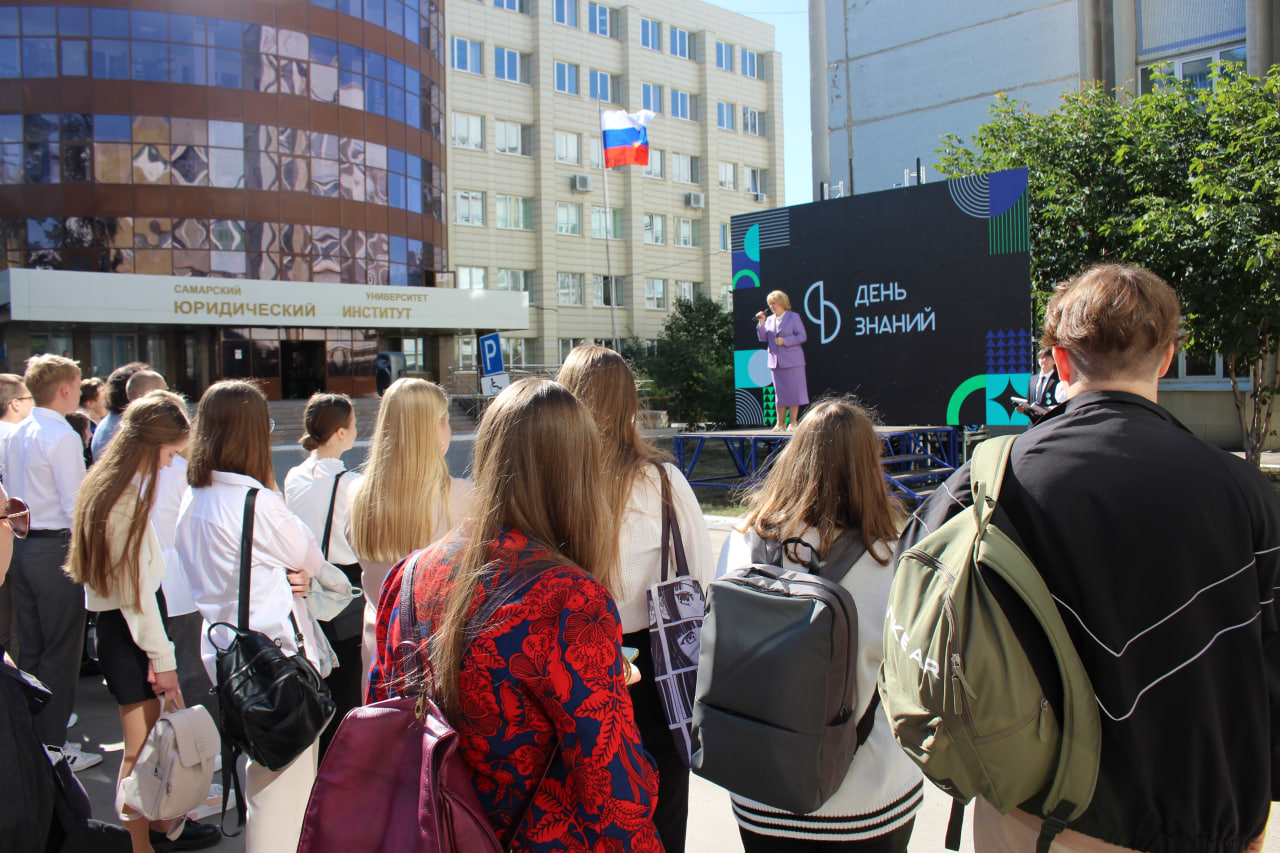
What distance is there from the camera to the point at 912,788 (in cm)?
227

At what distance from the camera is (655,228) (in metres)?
43.0

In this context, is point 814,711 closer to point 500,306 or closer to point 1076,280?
point 1076,280

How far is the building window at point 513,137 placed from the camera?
38.6 meters

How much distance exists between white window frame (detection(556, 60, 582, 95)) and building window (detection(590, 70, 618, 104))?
0.88 meters

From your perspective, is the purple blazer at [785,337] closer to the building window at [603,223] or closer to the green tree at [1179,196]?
the green tree at [1179,196]

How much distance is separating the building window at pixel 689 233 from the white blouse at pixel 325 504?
41027 millimetres

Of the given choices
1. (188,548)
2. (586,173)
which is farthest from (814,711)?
(586,173)

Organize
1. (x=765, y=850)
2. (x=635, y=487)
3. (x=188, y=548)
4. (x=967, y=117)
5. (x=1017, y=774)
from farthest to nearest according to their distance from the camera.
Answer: (x=967, y=117), (x=188, y=548), (x=635, y=487), (x=765, y=850), (x=1017, y=774)

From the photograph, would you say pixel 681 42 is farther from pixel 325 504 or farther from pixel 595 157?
pixel 325 504

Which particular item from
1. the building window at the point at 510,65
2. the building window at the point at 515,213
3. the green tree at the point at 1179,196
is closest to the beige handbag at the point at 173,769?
the green tree at the point at 1179,196

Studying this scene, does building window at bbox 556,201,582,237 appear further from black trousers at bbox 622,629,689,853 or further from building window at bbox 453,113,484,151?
A: black trousers at bbox 622,629,689,853

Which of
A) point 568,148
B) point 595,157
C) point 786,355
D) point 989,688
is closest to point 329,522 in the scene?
point 989,688

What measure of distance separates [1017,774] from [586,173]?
41.0 meters

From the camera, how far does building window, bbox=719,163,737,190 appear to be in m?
45.6
